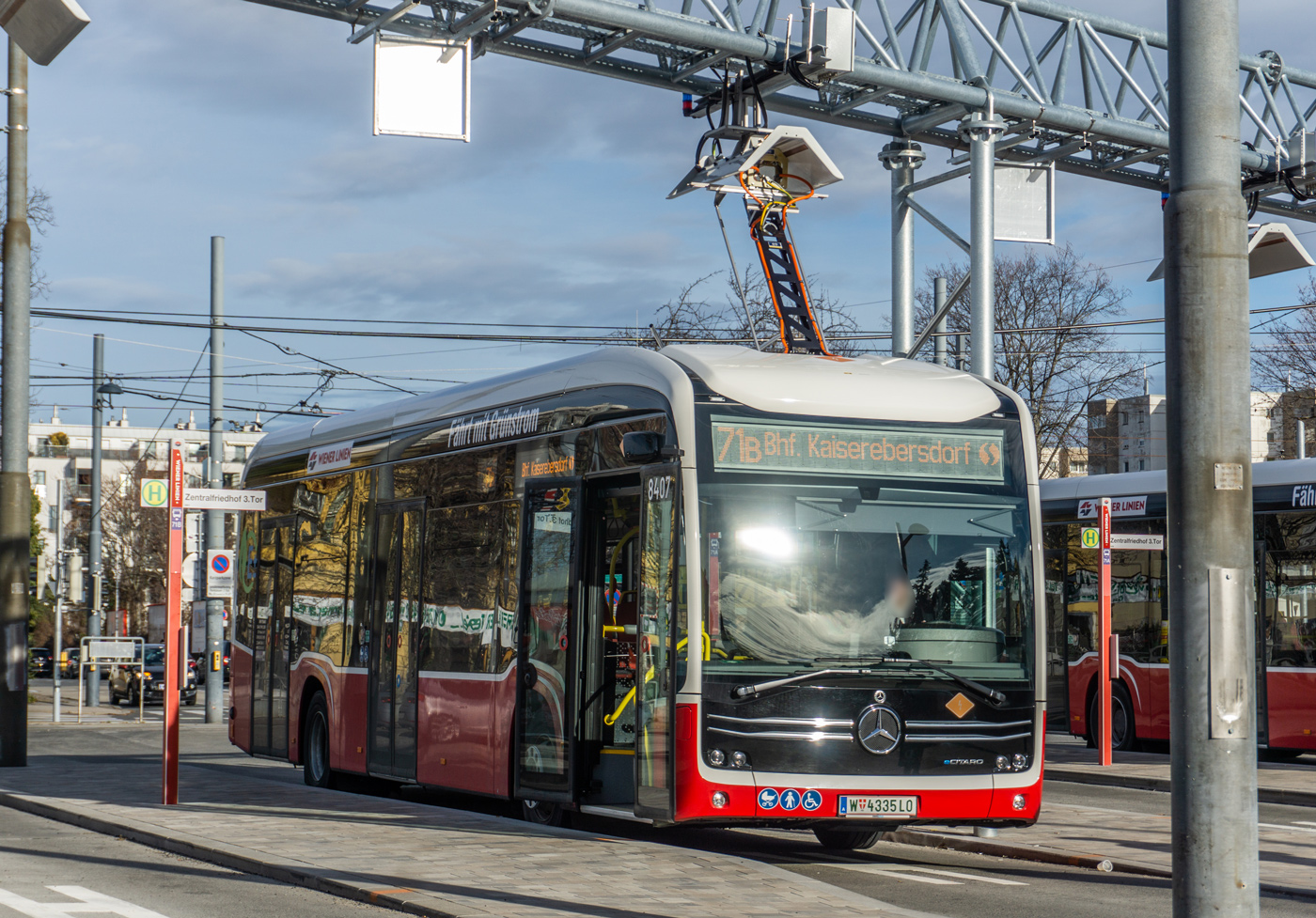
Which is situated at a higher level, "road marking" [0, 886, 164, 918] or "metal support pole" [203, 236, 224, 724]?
"metal support pole" [203, 236, 224, 724]

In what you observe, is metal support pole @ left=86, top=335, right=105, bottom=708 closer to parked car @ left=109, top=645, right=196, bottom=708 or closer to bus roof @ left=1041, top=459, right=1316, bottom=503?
parked car @ left=109, top=645, right=196, bottom=708

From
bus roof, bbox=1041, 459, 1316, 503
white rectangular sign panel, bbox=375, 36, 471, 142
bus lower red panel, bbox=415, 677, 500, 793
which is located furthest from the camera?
bus roof, bbox=1041, 459, 1316, 503

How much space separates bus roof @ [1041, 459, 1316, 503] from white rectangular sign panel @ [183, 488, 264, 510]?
388 inches

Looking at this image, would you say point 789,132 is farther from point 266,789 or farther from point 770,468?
point 266,789

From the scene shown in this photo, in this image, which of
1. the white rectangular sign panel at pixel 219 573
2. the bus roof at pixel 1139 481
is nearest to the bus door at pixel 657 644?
the bus roof at pixel 1139 481

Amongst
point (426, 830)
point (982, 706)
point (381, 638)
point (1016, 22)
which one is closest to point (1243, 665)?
point (982, 706)

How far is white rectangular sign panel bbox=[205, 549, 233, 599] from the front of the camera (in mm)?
27344

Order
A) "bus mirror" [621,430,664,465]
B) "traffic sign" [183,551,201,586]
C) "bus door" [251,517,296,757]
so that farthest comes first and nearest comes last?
"traffic sign" [183,551,201,586], "bus door" [251,517,296,757], "bus mirror" [621,430,664,465]

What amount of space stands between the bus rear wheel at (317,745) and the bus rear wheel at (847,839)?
560cm

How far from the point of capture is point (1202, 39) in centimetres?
604

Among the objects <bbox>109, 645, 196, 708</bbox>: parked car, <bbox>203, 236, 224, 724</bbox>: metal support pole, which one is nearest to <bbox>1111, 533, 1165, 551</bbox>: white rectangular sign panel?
<bbox>203, 236, 224, 724</bbox>: metal support pole

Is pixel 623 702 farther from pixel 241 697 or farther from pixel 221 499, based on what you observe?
pixel 241 697

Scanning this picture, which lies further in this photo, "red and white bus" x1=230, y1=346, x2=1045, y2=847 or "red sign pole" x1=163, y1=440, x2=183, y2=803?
"red sign pole" x1=163, y1=440, x2=183, y2=803

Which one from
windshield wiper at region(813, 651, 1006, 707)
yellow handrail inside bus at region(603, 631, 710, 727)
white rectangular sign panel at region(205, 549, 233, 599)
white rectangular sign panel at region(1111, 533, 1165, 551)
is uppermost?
white rectangular sign panel at region(1111, 533, 1165, 551)
